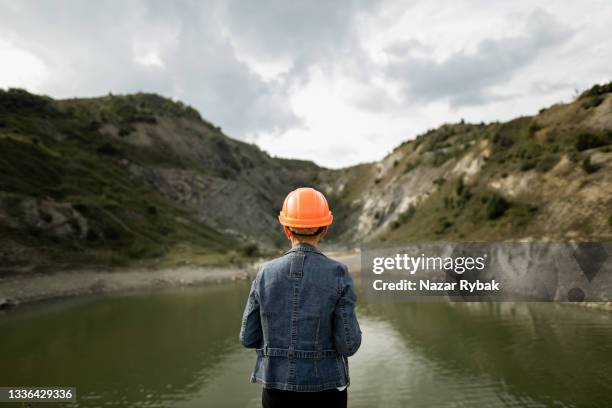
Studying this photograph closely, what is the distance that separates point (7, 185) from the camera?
55.8 m

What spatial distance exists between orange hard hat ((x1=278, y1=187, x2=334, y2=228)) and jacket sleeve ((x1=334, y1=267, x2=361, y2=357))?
2.05 ft

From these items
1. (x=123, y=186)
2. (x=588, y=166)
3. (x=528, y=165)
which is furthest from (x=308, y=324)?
(x=123, y=186)

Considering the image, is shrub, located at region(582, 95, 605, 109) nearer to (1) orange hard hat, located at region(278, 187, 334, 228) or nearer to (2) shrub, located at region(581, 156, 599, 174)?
(2) shrub, located at region(581, 156, 599, 174)

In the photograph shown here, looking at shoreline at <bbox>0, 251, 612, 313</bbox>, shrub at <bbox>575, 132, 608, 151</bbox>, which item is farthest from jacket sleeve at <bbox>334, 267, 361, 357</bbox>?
Result: shrub at <bbox>575, 132, 608, 151</bbox>

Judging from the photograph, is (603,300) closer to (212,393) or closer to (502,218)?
(502,218)

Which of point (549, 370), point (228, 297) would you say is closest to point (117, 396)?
point (549, 370)

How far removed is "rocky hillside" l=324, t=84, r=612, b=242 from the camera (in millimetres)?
41531

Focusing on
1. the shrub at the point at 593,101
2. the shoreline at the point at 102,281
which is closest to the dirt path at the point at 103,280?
the shoreline at the point at 102,281

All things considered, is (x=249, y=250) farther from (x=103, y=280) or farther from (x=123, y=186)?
(x=123, y=186)

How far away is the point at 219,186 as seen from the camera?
109812mm

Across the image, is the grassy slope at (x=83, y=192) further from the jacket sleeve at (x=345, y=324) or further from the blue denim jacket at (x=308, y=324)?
the jacket sleeve at (x=345, y=324)

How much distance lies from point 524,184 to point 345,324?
2156 inches

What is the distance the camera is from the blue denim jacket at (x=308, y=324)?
4199 millimetres

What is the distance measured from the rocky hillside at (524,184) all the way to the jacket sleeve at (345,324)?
1542 inches
